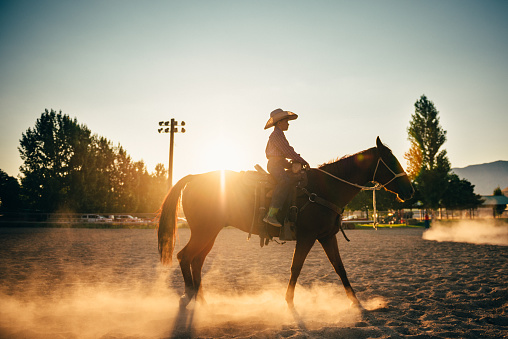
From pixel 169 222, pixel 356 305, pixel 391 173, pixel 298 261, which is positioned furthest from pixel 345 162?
pixel 169 222

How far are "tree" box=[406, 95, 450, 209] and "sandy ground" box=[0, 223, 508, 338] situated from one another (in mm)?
38092

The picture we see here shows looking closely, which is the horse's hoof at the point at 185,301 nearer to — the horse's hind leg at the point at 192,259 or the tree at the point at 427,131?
the horse's hind leg at the point at 192,259

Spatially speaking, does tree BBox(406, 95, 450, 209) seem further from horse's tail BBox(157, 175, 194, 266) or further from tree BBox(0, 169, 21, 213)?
tree BBox(0, 169, 21, 213)

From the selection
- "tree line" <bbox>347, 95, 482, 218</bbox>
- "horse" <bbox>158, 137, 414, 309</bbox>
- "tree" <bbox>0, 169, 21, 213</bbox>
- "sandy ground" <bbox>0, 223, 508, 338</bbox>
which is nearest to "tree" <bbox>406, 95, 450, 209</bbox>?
"tree line" <bbox>347, 95, 482, 218</bbox>

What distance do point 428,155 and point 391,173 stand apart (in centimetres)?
4585

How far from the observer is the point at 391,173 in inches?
218

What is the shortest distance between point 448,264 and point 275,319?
7030mm

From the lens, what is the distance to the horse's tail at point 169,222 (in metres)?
5.79

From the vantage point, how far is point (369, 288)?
20.7 ft

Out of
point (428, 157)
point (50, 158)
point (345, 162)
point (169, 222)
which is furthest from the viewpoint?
point (428, 157)

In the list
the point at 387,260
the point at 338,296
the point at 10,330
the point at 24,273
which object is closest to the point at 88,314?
the point at 10,330

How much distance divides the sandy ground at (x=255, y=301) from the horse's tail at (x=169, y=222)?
2.77 ft

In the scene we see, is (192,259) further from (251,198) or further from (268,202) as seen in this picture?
(268,202)

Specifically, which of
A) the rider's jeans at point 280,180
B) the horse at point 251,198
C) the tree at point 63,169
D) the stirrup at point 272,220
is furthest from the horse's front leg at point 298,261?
the tree at point 63,169
